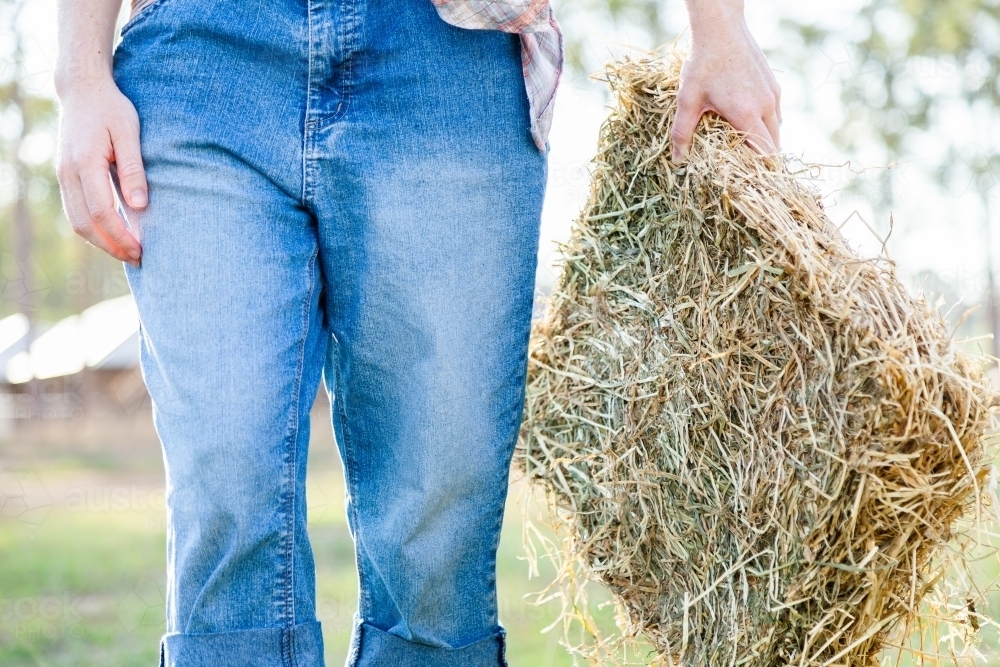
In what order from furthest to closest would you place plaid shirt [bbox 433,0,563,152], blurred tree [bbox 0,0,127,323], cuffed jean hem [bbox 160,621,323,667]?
blurred tree [bbox 0,0,127,323] → plaid shirt [bbox 433,0,563,152] → cuffed jean hem [bbox 160,621,323,667]

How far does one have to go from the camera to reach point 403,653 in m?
1.22

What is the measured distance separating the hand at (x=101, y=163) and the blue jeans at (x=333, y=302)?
0.03 m

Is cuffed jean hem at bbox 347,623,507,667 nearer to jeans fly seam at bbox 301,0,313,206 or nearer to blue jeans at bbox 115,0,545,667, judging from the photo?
blue jeans at bbox 115,0,545,667

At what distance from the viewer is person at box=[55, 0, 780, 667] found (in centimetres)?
104

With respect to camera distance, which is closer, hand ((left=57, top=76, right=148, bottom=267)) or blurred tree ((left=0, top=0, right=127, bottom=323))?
hand ((left=57, top=76, right=148, bottom=267))

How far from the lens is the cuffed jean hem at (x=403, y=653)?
1.22 m

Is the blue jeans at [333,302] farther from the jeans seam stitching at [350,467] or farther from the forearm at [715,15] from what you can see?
the forearm at [715,15]

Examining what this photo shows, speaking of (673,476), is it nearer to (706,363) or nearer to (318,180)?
(706,363)

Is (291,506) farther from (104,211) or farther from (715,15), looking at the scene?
(715,15)

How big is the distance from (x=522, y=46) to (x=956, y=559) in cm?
88

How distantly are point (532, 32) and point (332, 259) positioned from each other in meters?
0.39

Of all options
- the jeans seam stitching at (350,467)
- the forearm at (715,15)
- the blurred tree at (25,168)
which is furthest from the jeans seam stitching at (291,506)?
the blurred tree at (25,168)

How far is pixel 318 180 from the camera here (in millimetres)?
1119

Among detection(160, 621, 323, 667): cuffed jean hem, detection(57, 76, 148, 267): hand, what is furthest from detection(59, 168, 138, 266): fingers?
detection(160, 621, 323, 667): cuffed jean hem
